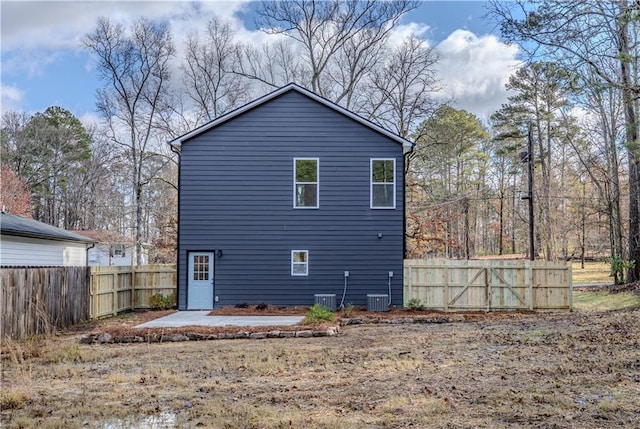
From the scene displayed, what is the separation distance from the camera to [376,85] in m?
27.4

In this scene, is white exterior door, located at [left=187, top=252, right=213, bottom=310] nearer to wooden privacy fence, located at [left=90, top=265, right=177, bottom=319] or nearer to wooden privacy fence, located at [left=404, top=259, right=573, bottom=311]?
wooden privacy fence, located at [left=90, top=265, right=177, bottom=319]

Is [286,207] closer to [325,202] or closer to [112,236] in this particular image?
[325,202]

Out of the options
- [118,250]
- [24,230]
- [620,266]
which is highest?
[24,230]

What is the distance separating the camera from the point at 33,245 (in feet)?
55.7

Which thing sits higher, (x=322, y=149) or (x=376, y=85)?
(x=376, y=85)

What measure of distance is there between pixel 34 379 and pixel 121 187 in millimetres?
32275

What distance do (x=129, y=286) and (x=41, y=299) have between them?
18.4 ft

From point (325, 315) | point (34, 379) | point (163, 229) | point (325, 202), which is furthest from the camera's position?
point (163, 229)

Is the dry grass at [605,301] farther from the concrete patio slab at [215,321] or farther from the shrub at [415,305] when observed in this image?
the concrete patio slab at [215,321]

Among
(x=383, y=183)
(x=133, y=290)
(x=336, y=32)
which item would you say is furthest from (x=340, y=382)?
(x=336, y=32)

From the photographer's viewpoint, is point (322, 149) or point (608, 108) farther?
point (608, 108)

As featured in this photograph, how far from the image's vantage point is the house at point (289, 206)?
Answer: 1590 centimetres

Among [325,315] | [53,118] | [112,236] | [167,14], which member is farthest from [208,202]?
[53,118]

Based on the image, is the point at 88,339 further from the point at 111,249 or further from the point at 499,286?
the point at 111,249
